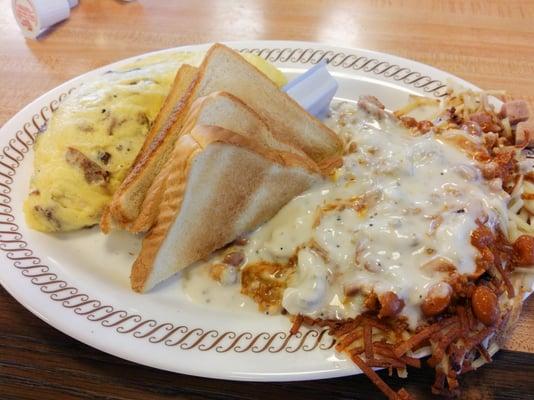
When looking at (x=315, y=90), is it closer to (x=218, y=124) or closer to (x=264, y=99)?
(x=264, y=99)

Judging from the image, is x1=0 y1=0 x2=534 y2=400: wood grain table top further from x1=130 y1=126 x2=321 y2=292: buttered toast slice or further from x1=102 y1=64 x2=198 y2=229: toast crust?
x1=102 y1=64 x2=198 y2=229: toast crust

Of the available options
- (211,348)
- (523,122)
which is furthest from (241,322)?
(523,122)

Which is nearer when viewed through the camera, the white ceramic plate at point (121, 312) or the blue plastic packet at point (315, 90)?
the white ceramic plate at point (121, 312)

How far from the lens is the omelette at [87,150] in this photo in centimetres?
215

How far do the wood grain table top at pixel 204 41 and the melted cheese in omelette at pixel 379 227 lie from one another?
333 millimetres

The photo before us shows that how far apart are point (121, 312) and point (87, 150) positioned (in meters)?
0.82

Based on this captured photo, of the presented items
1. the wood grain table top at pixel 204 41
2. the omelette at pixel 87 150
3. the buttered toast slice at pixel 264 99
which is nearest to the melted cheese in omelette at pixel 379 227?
the buttered toast slice at pixel 264 99

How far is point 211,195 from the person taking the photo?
79.0 inches

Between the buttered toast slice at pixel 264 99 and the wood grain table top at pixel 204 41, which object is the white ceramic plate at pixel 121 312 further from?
the buttered toast slice at pixel 264 99

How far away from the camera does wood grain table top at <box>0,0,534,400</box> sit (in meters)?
1.71

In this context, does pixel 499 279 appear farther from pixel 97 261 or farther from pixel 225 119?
pixel 97 261

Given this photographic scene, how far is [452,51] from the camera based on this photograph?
3.41 meters

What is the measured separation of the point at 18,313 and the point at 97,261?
374mm

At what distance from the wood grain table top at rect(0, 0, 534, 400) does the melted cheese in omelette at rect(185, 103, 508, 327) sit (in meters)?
0.33
